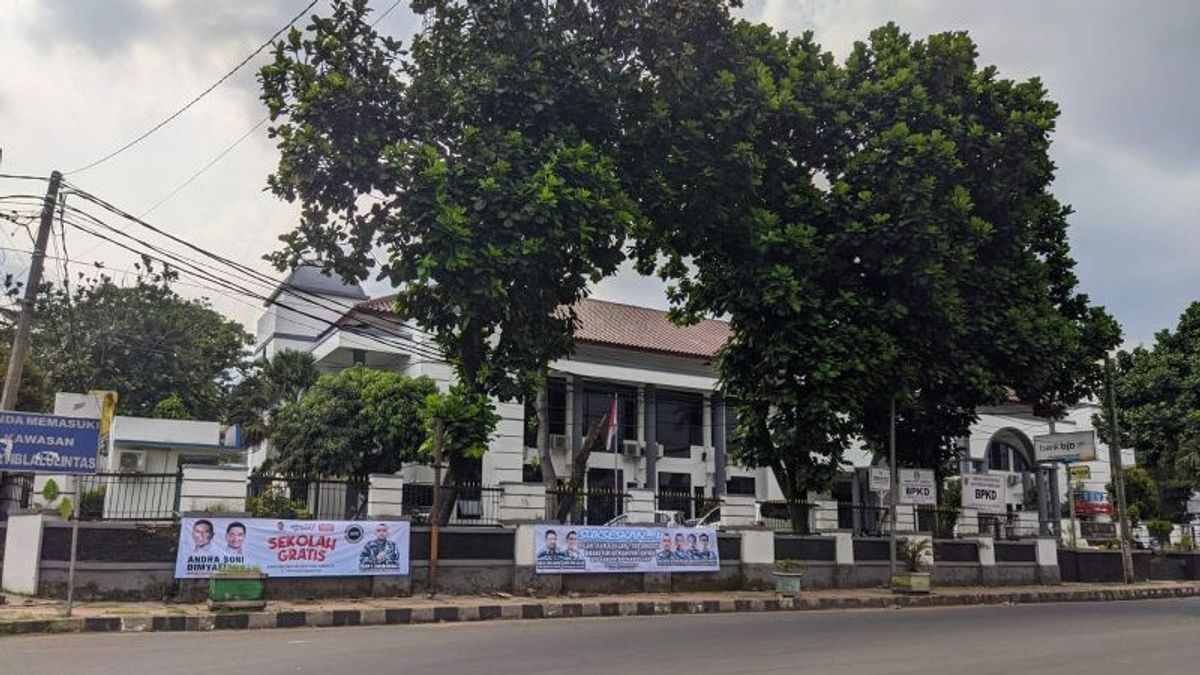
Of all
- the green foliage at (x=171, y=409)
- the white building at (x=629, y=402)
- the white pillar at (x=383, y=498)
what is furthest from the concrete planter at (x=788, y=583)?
the green foliage at (x=171, y=409)

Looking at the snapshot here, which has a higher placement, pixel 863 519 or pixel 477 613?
pixel 863 519

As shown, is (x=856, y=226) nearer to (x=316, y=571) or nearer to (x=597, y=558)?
(x=597, y=558)

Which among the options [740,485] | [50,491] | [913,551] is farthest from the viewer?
[740,485]

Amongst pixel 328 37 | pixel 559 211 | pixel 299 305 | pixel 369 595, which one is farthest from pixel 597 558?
pixel 299 305

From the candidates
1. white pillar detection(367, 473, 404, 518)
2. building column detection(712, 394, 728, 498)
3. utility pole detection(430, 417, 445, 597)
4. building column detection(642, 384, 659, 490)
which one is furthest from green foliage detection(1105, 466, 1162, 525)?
white pillar detection(367, 473, 404, 518)

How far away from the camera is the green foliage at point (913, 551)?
22812mm

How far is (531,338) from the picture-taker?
1719 cm

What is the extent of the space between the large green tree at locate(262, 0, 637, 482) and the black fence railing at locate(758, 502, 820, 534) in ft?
26.1

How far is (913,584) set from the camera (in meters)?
20.1

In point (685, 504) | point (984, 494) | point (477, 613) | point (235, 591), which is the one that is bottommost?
point (477, 613)

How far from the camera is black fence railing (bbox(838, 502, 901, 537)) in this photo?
76.9 feet

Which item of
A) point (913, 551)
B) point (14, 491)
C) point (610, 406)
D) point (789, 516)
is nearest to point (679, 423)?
point (610, 406)

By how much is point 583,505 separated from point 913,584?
7.49 metres

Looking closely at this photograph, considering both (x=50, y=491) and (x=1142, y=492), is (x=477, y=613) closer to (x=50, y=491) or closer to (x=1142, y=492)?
(x=50, y=491)
